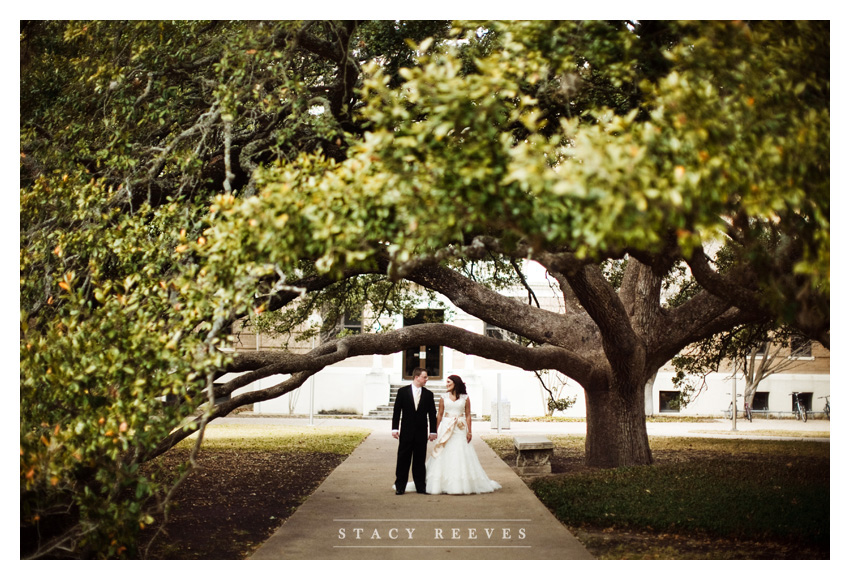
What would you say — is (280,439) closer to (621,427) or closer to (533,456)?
(533,456)

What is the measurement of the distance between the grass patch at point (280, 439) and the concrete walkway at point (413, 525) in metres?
3.79

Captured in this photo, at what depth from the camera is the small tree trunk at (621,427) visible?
462 inches

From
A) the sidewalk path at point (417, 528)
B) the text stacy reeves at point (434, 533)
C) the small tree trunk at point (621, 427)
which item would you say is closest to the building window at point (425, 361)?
the small tree trunk at point (621, 427)

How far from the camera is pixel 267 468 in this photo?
511 inches

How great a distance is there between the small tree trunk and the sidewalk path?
1.84m

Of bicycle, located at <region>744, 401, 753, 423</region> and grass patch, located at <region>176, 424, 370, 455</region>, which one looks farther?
bicycle, located at <region>744, 401, 753, 423</region>

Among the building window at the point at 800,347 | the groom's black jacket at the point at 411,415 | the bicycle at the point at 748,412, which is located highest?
the building window at the point at 800,347

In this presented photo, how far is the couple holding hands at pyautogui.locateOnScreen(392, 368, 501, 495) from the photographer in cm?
991

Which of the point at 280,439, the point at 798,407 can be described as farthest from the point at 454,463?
the point at 280,439

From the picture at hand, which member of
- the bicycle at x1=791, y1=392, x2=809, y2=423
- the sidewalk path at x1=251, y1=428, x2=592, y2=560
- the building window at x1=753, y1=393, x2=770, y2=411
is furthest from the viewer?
→ the building window at x1=753, y1=393, x2=770, y2=411

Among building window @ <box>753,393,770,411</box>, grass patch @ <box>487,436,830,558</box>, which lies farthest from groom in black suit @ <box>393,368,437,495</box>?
building window @ <box>753,393,770,411</box>

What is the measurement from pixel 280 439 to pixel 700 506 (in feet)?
37.6

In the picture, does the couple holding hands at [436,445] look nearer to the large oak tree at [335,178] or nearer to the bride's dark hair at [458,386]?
the bride's dark hair at [458,386]

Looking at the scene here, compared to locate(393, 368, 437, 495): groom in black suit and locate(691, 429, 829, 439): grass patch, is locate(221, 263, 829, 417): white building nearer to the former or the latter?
locate(691, 429, 829, 439): grass patch
